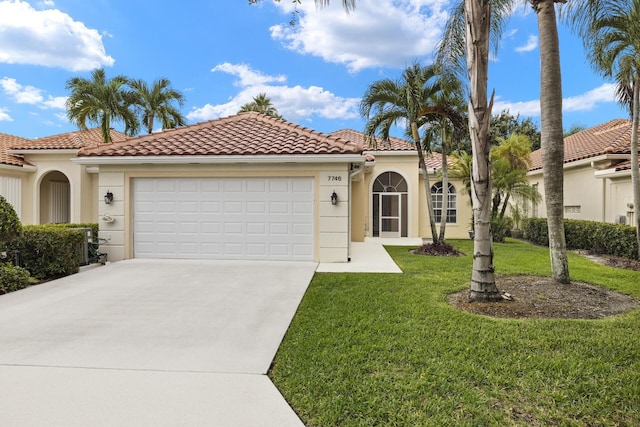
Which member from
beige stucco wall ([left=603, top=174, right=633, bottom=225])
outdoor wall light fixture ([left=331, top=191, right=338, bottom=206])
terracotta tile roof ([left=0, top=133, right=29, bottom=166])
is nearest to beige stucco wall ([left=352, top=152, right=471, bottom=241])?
beige stucco wall ([left=603, top=174, right=633, bottom=225])

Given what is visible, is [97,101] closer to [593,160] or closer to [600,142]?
[593,160]

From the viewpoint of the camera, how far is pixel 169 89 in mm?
19047

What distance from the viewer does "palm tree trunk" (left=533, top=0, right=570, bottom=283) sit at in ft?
23.5

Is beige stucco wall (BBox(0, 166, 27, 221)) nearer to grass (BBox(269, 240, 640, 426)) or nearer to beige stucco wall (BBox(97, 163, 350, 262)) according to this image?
beige stucco wall (BBox(97, 163, 350, 262))

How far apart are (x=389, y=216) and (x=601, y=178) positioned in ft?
29.7

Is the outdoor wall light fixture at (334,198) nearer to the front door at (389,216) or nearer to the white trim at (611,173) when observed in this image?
the front door at (389,216)

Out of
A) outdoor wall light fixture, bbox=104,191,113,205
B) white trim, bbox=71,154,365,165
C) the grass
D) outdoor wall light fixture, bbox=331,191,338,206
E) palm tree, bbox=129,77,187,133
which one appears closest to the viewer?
the grass

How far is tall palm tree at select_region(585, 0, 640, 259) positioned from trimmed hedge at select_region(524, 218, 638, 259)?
40.7 inches

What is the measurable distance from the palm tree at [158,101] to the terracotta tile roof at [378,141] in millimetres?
9351

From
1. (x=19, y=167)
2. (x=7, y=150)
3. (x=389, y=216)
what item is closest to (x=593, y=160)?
(x=389, y=216)

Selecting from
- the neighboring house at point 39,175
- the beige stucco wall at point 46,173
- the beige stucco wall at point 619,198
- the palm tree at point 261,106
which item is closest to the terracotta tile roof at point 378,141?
the beige stucco wall at point 619,198

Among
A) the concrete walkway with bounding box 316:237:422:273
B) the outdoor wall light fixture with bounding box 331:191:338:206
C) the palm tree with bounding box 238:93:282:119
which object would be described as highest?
the palm tree with bounding box 238:93:282:119

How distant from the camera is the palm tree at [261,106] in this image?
28.4m

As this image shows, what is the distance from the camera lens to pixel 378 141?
19.9 meters
